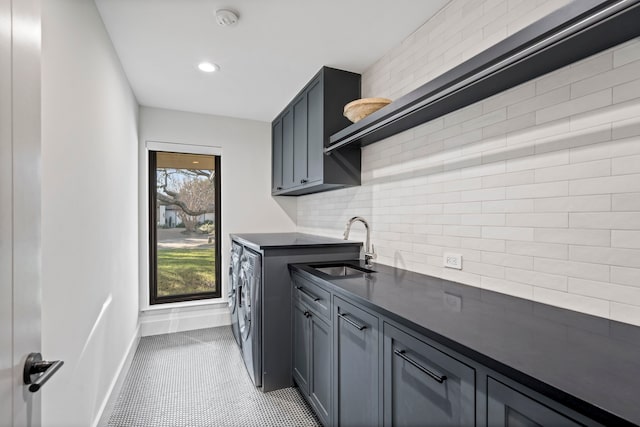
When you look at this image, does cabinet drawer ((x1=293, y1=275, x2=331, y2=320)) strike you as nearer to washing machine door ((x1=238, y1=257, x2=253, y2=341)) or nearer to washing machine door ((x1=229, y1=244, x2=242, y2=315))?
washing machine door ((x1=238, y1=257, x2=253, y2=341))

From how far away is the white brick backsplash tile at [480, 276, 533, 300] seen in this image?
4.52 ft

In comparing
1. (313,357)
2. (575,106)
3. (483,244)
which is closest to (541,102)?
(575,106)

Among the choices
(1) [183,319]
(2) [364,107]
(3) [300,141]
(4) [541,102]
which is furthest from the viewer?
(1) [183,319]

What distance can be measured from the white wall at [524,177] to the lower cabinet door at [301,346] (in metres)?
0.76

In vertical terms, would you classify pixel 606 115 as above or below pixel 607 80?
below

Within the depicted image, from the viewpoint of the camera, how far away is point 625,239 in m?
1.07

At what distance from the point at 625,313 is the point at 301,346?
1.72m

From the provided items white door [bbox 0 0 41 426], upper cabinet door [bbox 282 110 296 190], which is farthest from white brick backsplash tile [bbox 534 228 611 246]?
upper cabinet door [bbox 282 110 296 190]

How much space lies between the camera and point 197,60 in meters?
2.48

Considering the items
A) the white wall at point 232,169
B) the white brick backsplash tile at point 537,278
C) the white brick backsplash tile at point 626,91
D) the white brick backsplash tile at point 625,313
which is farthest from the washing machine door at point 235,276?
the white brick backsplash tile at point 626,91

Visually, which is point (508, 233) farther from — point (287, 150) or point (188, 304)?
point (188, 304)

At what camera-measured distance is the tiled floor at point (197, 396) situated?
199cm

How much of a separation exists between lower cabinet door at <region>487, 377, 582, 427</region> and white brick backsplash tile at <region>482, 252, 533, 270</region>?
77 centimetres

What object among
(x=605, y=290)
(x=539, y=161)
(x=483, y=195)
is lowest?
(x=605, y=290)
